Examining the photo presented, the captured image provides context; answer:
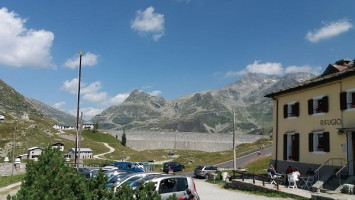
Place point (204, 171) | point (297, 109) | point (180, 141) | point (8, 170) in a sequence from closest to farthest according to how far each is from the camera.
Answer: point (297, 109) < point (204, 171) < point (8, 170) < point (180, 141)

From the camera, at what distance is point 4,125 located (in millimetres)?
109688

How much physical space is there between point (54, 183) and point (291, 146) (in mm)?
25485

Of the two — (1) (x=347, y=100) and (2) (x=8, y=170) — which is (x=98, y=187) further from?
(2) (x=8, y=170)

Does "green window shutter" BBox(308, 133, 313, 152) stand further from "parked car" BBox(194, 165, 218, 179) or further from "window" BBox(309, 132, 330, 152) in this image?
"parked car" BBox(194, 165, 218, 179)

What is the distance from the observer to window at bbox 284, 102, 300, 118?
3012 centimetres

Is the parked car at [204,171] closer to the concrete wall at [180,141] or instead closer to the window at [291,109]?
the window at [291,109]

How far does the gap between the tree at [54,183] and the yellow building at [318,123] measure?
65.1ft

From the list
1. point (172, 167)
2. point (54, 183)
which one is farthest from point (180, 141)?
point (54, 183)

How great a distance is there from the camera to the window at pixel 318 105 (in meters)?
26.4

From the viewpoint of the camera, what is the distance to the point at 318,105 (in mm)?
27672

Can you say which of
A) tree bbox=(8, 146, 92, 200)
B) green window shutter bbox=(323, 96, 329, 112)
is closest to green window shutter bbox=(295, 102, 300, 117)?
green window shutter bbox=(323, 96, 329, 112)

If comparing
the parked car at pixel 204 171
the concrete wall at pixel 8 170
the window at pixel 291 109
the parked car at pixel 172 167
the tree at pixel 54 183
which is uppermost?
the window at pixel 291 109

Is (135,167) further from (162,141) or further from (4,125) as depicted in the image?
(162,141)

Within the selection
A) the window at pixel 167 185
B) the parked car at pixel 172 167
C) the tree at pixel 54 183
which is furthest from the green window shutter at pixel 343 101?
the parked car at pixel 172 167
